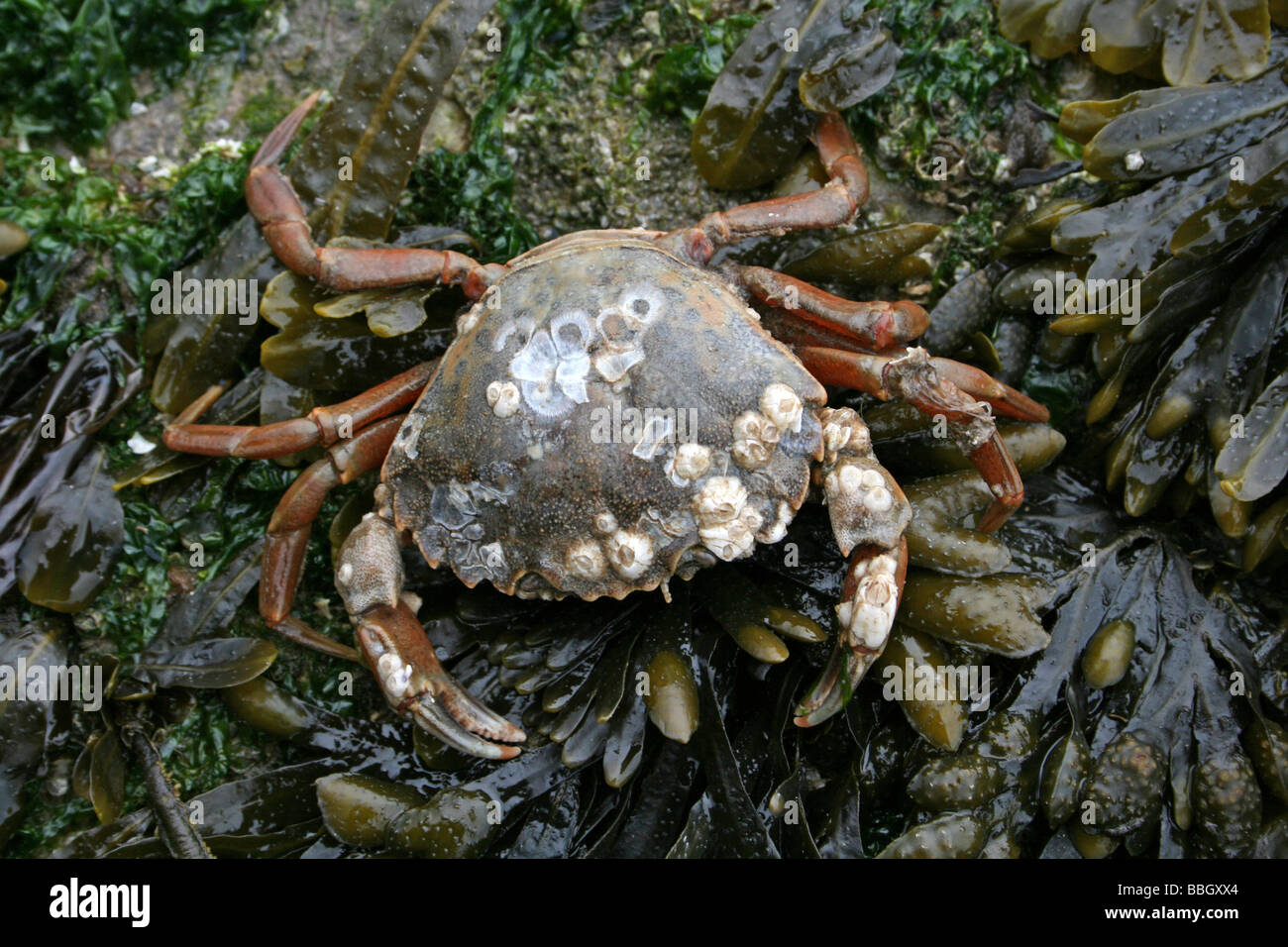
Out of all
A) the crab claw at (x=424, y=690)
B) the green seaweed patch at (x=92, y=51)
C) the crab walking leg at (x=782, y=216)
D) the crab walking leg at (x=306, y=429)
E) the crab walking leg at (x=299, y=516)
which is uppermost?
the green seaweed patch at (x=92, y=51)

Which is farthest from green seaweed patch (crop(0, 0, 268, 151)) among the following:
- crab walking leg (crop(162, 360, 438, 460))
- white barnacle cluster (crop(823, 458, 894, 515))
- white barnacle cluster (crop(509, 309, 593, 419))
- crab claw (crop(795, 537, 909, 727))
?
crab claw (crop(795, 537, 909, 727))

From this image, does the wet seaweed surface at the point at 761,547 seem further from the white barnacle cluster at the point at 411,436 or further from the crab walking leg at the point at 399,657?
the white barnacle cluster at the point at 411,436

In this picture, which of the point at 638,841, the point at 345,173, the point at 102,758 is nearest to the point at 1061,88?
the point at 345,173

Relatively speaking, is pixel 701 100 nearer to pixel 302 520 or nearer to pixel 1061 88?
pixel 1061 88

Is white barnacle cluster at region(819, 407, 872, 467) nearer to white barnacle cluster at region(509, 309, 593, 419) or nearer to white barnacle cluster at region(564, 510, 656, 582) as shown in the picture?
white barnacle cluster at region(564, 510, 656, 582)

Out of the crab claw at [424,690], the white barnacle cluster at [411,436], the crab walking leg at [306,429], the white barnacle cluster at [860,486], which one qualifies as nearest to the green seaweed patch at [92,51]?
the crab walking leg at [306,429]
